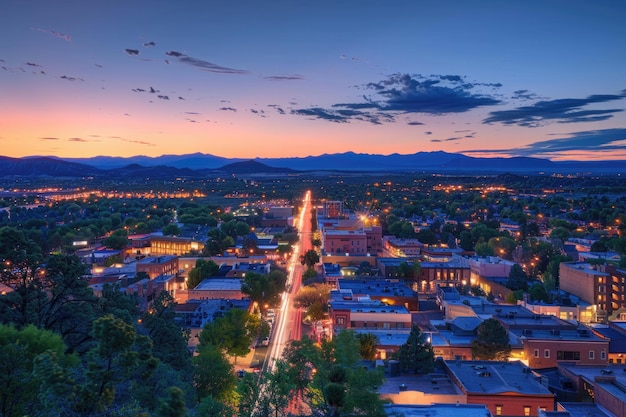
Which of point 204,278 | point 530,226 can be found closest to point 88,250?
point 204,278

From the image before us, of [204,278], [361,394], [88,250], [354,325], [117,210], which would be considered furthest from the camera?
[117,210]

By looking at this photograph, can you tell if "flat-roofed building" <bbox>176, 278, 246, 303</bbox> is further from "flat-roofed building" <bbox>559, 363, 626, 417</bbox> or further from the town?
"flat-roofed building" <bbox>559, 363, 626, 417</bbox>

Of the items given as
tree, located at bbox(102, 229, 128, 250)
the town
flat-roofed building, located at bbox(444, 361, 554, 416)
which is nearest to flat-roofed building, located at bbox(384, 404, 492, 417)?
the town

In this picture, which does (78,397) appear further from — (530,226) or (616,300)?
(530,226)

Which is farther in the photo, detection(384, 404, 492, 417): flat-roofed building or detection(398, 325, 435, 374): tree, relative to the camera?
detection(398, 325, 435, 374): tree

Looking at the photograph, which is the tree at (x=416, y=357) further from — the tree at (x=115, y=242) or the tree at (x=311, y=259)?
the tree at (x=115, y=242)

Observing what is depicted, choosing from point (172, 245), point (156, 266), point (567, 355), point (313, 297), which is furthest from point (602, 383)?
point (172, 245)
